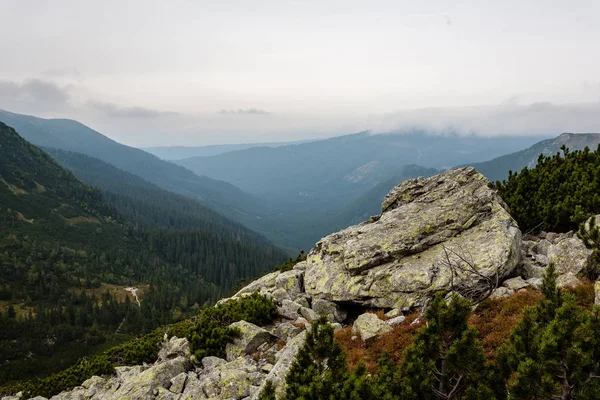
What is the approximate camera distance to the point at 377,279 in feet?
60.0

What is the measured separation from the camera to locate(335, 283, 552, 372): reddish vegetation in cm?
1234

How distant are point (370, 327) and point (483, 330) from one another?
177 inches

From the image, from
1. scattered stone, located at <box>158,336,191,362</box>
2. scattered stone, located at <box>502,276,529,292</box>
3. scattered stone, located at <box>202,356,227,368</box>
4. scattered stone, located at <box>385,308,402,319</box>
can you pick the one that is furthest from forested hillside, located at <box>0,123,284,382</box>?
scattered stone, located at <box>502,276,529,292</box>

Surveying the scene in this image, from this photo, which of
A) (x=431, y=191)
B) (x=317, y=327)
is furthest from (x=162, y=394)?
(x=431, y=191)

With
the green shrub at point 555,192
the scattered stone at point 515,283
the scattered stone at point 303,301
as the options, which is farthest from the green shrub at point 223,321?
the green shrub at point 555,192

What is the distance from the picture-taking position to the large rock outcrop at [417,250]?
16.9 metres

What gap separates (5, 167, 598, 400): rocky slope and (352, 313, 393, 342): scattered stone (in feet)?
0.16

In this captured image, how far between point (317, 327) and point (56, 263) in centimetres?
19024

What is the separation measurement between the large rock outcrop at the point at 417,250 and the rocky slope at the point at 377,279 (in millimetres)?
54

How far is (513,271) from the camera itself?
57.2ft

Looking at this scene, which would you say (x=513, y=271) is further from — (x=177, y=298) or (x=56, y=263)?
(x=56, y=263)

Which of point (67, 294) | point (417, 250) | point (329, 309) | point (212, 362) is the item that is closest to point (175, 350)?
point (212, 362)

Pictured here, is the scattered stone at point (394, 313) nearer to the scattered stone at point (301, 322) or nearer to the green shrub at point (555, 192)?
the scattered stone at point (301, 322)

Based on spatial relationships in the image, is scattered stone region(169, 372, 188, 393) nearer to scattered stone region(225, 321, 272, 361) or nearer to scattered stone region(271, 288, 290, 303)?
scattered stone region(225, 321, 272, 361)
